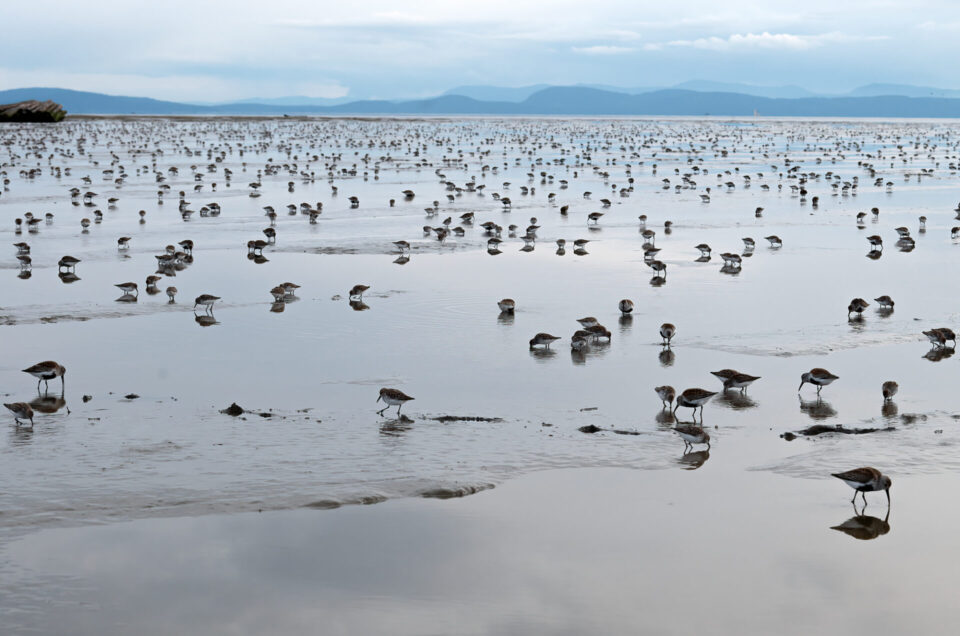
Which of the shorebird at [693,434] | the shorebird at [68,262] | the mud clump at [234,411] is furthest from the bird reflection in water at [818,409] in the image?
the shorebird at [68,262]

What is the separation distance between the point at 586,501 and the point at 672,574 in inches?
74.7

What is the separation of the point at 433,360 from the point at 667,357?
396cm

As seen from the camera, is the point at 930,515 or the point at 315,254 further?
the point at 315,254

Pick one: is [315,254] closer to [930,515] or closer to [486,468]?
[486,468]

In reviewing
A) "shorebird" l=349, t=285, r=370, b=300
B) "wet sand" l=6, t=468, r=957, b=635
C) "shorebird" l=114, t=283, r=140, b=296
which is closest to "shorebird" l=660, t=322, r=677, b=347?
"wet sand" l=6, t=468, r=957, b=635

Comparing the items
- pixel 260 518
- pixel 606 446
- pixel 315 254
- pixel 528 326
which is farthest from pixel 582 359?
pixel 315 254

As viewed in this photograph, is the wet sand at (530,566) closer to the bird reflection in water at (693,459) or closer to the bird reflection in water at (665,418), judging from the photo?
the bird reflection in water at (693,459)

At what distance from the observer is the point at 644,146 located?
102 metres

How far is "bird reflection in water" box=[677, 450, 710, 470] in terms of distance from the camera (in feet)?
40.3

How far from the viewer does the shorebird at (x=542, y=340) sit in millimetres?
18141

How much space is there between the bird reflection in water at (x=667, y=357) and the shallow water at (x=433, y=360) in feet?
0.17

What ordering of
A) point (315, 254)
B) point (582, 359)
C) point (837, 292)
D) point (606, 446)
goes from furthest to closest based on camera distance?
point (315, 254) → point (837, 292) → point (582, 359) → point (606, 446)

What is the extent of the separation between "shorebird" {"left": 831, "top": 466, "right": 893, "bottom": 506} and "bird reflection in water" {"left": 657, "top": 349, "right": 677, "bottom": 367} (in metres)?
6.20

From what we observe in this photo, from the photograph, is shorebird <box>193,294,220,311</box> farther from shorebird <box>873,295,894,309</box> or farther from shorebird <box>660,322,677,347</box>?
shorebird <box>873,295,894,309</box>
